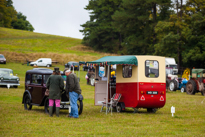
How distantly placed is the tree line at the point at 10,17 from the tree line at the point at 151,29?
35.1m

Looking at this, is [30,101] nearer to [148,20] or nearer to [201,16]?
[201,16]

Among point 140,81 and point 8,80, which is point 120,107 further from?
point 8,80

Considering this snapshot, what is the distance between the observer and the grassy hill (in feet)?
201

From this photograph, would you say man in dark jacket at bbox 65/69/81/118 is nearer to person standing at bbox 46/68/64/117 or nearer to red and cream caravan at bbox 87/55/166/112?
person standing at bbox 46/68/64/117

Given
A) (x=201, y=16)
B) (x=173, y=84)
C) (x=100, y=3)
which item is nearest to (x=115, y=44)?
(x=100, y=3)

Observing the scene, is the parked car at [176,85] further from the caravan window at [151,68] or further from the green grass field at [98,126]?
the green grass field at [98,126]

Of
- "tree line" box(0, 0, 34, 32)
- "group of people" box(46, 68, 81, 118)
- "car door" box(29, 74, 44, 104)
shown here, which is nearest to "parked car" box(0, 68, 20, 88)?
"car door" box(29, 74, 44, 104)

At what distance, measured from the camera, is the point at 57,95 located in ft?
42.0

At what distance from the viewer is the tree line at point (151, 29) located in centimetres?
4794

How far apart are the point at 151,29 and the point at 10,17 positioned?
208 ft

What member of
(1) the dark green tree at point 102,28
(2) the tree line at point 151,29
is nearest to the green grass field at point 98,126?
(2) the tree line at point 151,29

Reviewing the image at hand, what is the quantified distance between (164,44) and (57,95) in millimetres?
38579

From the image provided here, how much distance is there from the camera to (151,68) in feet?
47.1

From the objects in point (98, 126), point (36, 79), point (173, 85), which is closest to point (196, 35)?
point (173, 85)
